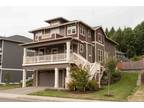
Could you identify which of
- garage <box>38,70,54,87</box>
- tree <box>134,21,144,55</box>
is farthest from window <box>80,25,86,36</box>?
tree <box>134,21,144,55</box>

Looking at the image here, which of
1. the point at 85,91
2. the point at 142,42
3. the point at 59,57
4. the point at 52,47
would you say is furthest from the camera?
the point at 142,42

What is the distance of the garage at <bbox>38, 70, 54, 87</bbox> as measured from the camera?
1396 inches

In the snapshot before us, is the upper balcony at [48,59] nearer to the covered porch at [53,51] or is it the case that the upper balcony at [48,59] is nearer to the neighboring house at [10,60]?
the covered porch at [53,51]

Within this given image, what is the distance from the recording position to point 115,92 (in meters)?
25.7

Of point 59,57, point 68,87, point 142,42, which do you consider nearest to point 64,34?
point 59,57

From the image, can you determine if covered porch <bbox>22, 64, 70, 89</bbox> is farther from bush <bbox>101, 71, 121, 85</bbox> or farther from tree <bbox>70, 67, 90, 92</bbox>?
tree <bbox>70, 67, 90, 92</bbox>

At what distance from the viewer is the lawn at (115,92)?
23.1 metres

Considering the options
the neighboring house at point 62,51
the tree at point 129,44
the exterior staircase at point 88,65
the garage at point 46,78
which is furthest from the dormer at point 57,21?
the tree at point 129,44

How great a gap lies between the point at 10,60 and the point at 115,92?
24355 mm

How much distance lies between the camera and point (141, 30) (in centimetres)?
7281

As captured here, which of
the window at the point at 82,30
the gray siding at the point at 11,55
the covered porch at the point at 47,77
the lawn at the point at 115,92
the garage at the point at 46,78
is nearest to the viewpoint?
the lawn at the point at 115,92

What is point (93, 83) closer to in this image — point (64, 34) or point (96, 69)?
point (96, 69)

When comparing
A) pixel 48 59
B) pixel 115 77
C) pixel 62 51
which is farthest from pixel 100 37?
pixel 48 59

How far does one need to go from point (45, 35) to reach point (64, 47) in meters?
3.18
